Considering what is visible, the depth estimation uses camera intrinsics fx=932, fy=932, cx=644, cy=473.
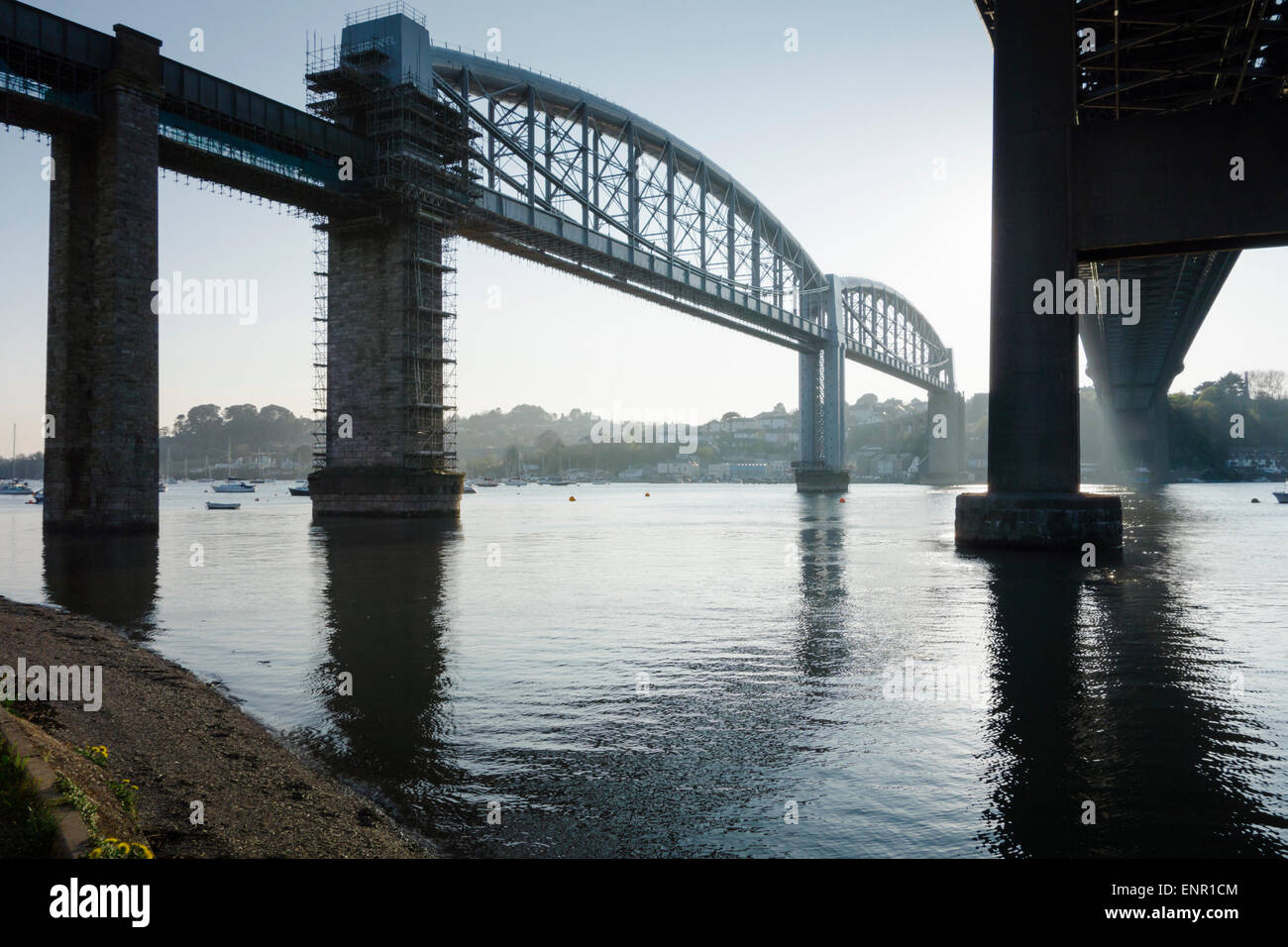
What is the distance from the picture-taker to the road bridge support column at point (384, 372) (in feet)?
181

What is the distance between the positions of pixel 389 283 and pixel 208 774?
50.5 m

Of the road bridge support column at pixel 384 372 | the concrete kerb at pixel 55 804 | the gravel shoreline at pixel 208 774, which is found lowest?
the gravel shoreline at pixel 208 774

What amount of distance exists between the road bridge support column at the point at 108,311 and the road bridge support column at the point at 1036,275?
34.2 metres

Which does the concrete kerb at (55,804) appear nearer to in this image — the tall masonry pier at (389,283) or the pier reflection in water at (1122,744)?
the pier reflection in water at (1122,744)

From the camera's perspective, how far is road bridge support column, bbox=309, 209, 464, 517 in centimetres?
5516

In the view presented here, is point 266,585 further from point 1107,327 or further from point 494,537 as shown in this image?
point 1107,327

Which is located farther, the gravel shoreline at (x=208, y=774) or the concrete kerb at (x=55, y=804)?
the gravel shoreline at (x=208, y=774)

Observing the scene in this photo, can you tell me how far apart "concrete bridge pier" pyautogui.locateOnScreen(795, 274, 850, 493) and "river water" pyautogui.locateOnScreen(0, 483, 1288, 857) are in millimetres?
91416

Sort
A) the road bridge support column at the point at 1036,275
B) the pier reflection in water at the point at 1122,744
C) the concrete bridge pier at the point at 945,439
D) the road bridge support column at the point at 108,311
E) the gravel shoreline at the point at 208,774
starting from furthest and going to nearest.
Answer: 1. the concrete bridge pier at the point at 945,439
2. the road bridge support column at the point at 108,311
3. the road bridge support column at the point at 1036,275
4. the pier reflection in water at the point at 1122,744
5. the gravel shoreline at the point at 208,774

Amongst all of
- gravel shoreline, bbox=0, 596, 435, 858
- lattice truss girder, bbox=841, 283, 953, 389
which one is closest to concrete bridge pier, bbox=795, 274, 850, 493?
lattice truss girder, bbox=841, 283, 953, 389

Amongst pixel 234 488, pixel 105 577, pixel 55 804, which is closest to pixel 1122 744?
pixel 55 804

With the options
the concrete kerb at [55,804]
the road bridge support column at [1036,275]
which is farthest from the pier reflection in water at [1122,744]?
the road bridge support column at [1036,275]

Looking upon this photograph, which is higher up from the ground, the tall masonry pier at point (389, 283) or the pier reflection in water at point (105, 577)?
the tall masonry pier at point (389, 283)

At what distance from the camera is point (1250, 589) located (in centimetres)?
2334
